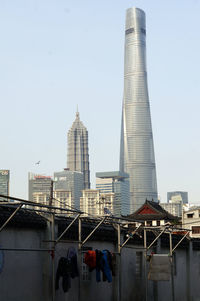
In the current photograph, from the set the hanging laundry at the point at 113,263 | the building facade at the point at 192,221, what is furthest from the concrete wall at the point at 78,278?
the building facade at the point at 192,221

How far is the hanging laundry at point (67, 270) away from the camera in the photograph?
29.8 meters

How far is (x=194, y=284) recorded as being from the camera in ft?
158

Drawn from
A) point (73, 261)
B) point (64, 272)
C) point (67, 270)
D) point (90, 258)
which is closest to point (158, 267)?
point (90, 258)

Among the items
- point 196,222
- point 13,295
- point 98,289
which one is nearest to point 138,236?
point 98,289

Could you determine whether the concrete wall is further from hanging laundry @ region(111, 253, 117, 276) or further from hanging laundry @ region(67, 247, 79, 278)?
hanging laundry @ region(111, 253, 117, 276)

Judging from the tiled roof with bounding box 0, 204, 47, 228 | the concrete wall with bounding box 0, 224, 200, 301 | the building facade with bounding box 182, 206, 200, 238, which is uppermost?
the building facade with bounding box 182, 206, 200, 238

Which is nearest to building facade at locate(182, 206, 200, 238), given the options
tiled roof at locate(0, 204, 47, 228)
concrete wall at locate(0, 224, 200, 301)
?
concrete wall at locate(0, 224, 200, 301)

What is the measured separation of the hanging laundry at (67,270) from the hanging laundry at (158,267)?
8.98 meters

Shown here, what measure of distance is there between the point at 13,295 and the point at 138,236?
15.0 metres

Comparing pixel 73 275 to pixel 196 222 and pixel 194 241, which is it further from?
pixel 196 222

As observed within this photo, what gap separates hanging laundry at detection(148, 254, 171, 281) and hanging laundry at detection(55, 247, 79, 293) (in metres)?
8.98

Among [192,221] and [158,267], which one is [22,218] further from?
[192,221]

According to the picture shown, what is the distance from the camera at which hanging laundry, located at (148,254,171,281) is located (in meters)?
38.2

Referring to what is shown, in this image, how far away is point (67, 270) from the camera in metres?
30.1
